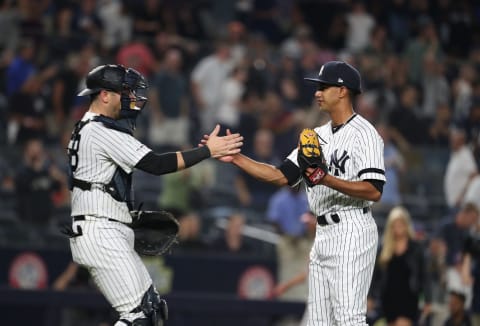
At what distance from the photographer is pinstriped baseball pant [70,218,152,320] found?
7.05m

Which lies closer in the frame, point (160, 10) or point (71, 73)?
point (71, 73)

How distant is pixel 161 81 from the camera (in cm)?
1443

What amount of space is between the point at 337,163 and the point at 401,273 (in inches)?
118

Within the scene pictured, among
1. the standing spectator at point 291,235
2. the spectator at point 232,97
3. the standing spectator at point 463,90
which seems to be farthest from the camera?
the standing spectator at point 463,90

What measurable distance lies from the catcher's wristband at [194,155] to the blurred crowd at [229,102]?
16.4 ft

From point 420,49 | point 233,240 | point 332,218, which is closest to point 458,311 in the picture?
point 233,240

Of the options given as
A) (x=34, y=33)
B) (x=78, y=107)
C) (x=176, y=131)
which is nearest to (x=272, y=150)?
(x=176, y=131)

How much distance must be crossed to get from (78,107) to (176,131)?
1334 millimetres

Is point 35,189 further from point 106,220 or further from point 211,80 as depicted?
point 106,220

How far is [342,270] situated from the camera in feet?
22.9

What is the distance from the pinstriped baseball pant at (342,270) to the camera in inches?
273

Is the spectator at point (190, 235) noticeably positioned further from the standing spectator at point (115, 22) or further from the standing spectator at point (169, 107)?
the standing spectator at point (115, 22)

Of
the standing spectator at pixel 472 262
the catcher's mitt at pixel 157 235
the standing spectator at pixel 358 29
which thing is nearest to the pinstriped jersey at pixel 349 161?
the catcher's mitt at pixel 157 235

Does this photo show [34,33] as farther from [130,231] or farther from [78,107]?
[130,231]
